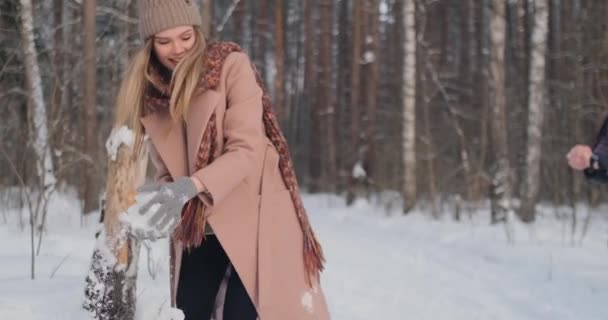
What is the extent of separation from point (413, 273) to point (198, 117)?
471 cm

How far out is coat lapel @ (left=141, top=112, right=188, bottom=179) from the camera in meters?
1.96

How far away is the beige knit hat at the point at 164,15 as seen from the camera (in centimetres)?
191

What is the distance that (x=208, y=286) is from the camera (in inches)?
81.2

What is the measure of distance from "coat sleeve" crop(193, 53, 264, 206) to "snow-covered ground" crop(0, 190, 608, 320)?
1.83 m

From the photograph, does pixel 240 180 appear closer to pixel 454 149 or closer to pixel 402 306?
pixel 402 306

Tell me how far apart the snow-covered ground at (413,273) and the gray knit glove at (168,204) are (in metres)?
1.82

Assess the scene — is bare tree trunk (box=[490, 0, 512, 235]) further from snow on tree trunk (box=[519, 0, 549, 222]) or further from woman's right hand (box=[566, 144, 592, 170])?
woman's right hand (box=[566, 144, 592, 170])

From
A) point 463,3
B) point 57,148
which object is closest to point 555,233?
point 57,148

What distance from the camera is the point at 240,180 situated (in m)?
1.82

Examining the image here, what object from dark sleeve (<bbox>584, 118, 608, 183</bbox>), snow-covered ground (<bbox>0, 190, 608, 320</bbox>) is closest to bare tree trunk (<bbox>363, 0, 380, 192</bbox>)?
snow-covered ground (<bbox>0, 190, 608, 320</bbox>)

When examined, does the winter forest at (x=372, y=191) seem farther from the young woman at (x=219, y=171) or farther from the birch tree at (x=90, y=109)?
the young woman at (x=219, y=171)

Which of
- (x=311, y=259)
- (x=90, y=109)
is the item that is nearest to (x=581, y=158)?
(x=311, y=259)

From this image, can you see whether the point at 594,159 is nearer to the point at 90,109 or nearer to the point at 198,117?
the point at 198,117

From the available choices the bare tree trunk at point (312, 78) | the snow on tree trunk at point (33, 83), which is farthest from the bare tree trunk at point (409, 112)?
the bare tree trunk at point (312, 78)
